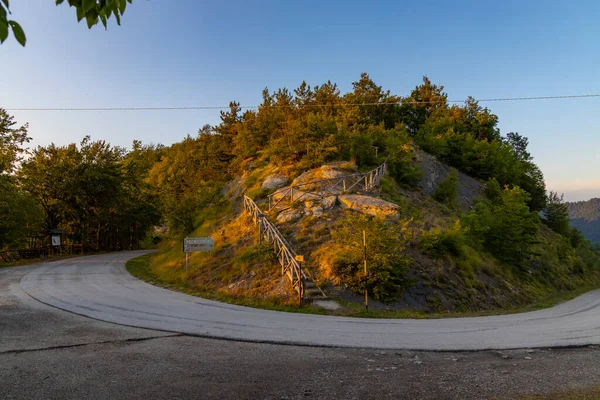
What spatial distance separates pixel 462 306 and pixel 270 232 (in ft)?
30.8

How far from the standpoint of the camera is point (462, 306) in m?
15.4

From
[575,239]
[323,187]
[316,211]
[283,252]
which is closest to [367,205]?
[316,211]

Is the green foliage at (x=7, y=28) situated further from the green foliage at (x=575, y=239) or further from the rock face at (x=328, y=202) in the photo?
the green foliage at (x=575, y=239)

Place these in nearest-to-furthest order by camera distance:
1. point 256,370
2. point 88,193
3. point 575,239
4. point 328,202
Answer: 1. point 256,370
2. point 328,202
3. point 575,239
4. point 88,193

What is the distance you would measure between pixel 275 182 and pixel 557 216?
31051 millimetres

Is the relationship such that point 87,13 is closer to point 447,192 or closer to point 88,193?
point 447,192

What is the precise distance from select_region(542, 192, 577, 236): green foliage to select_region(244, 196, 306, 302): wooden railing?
33.4 metres

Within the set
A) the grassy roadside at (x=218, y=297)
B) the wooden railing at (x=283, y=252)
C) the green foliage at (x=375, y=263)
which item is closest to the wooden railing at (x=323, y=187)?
the wooden railing at (x=283, y=252)

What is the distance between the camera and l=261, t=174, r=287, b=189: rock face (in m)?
26.7

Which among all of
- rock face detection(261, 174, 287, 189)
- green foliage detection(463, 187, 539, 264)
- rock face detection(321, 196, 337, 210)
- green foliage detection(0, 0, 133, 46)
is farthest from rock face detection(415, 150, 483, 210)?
green foliage detection(0, 0, 133, 46)

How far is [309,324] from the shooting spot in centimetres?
1055

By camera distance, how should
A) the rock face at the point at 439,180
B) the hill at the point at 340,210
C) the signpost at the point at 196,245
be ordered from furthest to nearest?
the rock face at the point at 439,180, the signpost at the point at 196,245, the hill at the point at 340,210

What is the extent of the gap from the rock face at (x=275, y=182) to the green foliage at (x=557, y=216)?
29.6m

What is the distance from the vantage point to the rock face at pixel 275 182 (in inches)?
1051
